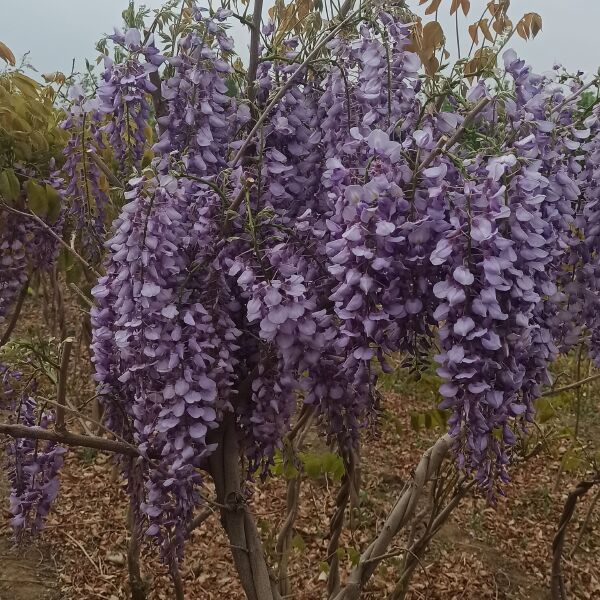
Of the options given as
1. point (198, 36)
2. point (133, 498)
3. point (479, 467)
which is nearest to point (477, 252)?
point (479, 467)

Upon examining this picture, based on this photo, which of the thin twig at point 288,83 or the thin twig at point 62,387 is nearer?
the thin twig at point 288,83

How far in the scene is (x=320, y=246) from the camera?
1.05 meters

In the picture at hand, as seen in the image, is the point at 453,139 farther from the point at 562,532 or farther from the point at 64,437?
the point at 562,532

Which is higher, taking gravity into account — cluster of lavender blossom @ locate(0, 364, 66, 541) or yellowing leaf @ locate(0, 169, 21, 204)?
yellowing leaf @ locate(0, 169, 21, 204)

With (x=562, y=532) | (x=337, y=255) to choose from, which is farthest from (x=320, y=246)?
(x=562, y=532)

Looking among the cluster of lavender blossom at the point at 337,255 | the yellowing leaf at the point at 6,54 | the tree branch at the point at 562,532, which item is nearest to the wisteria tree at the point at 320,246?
the cluster of lavender blossom at the point at 337,255

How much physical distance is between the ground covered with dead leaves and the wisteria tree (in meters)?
1.27

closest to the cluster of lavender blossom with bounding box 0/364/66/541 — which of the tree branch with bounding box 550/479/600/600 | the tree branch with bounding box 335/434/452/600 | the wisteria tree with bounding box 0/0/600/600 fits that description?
the wisteria tree with bounding box 0/0/600/600

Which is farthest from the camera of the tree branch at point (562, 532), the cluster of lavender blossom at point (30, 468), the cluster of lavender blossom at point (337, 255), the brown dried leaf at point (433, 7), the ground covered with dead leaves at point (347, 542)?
the ground covered with dead leaves at point (347, 542)

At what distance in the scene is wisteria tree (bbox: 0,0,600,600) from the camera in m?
0.83

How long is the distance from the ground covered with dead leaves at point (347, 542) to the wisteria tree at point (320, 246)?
4.17 ft

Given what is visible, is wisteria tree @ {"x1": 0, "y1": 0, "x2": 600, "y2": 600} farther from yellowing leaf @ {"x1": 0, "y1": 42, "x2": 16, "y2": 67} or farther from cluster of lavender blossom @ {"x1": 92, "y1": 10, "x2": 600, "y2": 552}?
yellowing leaf @ {"x1": 0, "y1": 42, "x2": 16, "y2": 67}

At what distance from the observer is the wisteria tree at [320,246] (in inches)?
32.9

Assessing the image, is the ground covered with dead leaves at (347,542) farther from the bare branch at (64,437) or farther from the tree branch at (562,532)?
the bare branch at (64,437)
